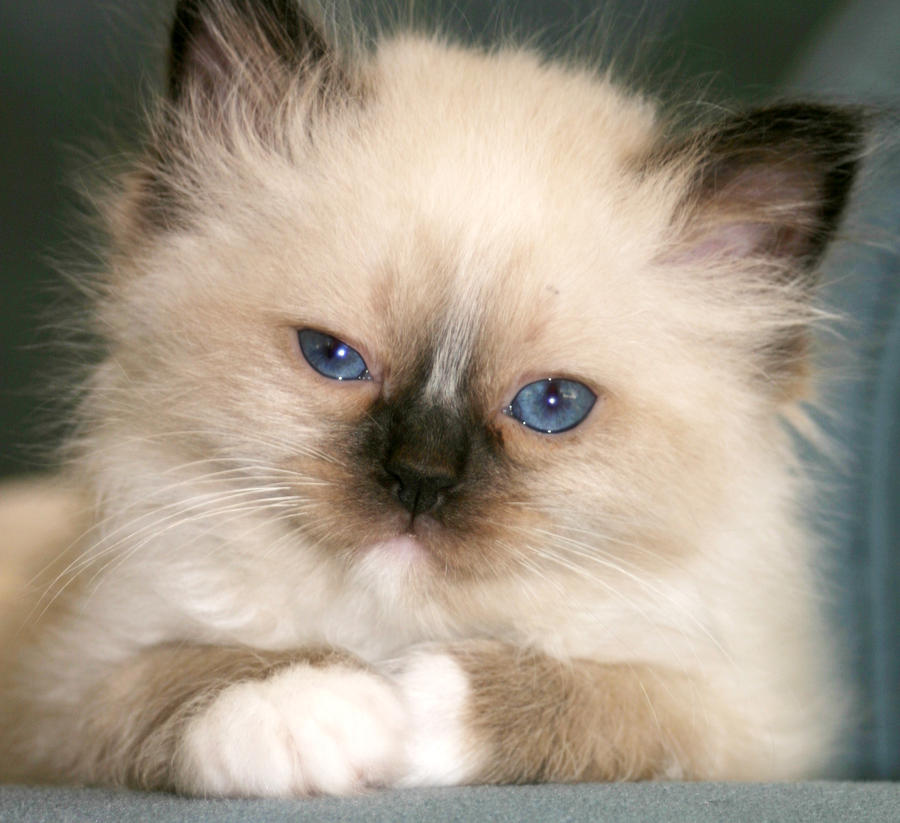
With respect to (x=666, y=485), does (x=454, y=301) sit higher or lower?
higher

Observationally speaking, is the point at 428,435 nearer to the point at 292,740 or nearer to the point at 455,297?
the point at 455,297

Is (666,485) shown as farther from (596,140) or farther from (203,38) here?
(203,38)

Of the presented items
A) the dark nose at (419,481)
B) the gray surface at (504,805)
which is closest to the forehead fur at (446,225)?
the dark nose at (419,481)

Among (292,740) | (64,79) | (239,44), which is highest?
(239,44)

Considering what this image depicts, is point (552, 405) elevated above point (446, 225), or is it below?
below

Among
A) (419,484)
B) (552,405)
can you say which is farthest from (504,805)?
(552,405)

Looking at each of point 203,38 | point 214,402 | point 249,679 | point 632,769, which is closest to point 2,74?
point 203,38
